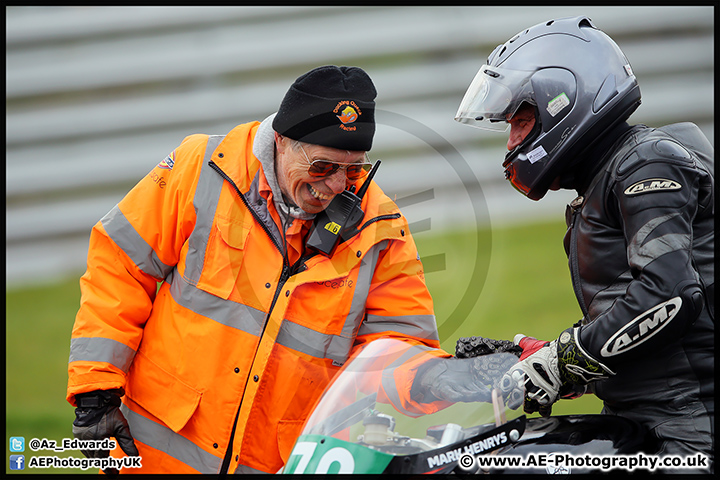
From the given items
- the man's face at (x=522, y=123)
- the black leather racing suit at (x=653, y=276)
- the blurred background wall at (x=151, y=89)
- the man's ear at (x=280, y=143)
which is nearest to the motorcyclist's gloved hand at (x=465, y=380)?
the black leather racing suit at (x=653, y=276)

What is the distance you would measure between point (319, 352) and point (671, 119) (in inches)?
286

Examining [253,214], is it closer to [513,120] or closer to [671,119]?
[513,120]

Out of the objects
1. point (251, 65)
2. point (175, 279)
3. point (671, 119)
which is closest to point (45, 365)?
point (251, 65)

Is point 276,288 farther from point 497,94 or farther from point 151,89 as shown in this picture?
point 151,89

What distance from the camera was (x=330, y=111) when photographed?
2662mm

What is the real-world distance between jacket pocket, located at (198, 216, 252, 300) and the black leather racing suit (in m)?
1.25

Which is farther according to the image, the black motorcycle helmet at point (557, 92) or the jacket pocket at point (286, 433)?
the jacket pocket at point (286, 433)

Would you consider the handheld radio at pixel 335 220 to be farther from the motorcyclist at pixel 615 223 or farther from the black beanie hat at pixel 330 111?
the motorcyclist at pixel 615 223

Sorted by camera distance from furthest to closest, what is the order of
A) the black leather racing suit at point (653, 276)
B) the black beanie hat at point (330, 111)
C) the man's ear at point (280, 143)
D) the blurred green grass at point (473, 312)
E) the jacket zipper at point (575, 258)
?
the blurred green grass at point (473, 312), the man's ear at point (280, 143), the black beanie hat at point (330, 111), the jacket zipper at point (575, 258), the black leather racing suit at point (653, 276)

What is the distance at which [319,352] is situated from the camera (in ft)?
8.86

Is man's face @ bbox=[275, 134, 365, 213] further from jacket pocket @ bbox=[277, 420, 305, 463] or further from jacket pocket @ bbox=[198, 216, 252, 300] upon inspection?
jacket pocket @ bbox=[277, 420, 305, 463]

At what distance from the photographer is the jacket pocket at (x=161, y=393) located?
2693 millimetres

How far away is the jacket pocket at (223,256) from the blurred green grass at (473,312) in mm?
1267

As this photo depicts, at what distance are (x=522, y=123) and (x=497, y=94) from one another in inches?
6.5
